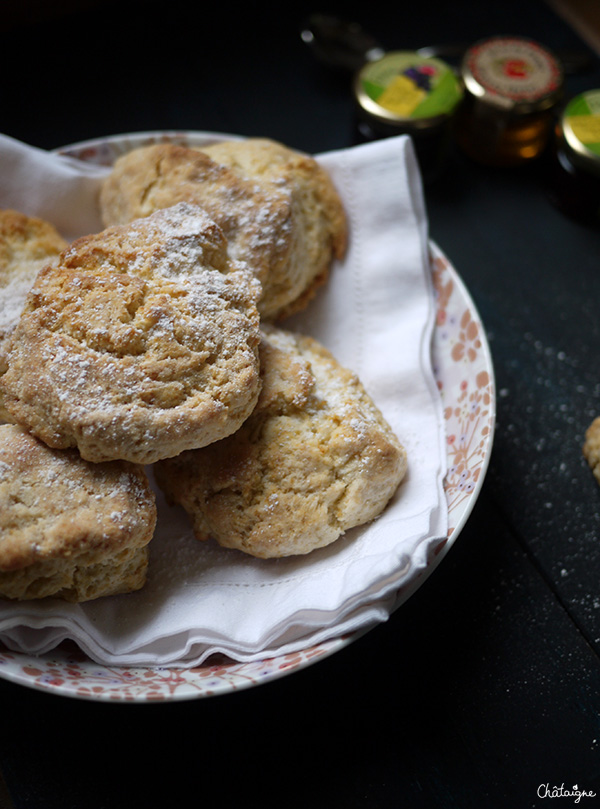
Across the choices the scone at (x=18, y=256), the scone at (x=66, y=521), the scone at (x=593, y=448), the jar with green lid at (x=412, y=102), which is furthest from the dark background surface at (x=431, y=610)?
the scone at (x=18, y=256)

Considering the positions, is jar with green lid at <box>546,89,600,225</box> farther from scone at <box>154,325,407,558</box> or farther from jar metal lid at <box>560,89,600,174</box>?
scone at <box>154,325,407,558</box>

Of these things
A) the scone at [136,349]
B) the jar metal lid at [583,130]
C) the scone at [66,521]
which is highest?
the scone at [136,349]

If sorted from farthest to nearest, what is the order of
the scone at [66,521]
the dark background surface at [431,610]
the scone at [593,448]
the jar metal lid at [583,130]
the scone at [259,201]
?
1. the jar metal lid at [583,130]
2. the scone at [593,448]
3. the scone at [259,201]
4. the dark background surface at [431,610]
5. the scone at [66,521]

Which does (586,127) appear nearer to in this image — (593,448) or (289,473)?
(593,448)

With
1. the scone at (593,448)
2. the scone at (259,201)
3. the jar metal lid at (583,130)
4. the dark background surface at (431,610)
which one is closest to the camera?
the dark background surface at (431,610)

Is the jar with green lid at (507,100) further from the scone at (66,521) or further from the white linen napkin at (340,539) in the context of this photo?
the scone at (66,521)

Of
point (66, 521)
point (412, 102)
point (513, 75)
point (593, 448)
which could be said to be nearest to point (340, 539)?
point (66, 521)

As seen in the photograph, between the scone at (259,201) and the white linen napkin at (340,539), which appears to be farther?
the scone at (259,201)

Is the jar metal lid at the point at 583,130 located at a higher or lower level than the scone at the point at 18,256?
lower
